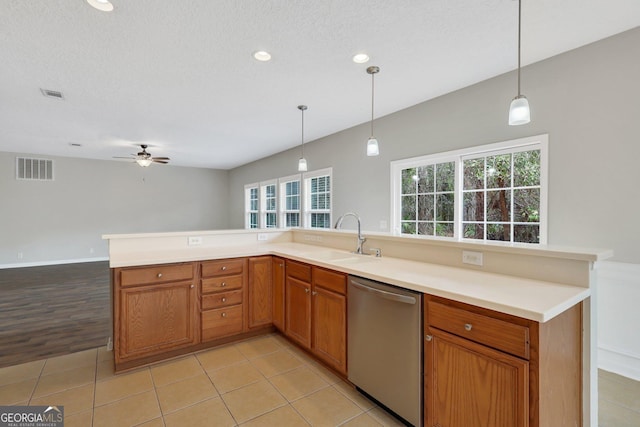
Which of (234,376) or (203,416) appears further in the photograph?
(234,376)

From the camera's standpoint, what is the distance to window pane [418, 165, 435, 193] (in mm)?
3807

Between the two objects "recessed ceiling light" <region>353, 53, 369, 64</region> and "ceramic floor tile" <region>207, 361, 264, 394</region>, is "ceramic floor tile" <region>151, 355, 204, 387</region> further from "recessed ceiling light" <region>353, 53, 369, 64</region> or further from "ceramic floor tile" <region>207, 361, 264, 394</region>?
"recessed ceiling light" <region>353, 53, 369, 64</region>

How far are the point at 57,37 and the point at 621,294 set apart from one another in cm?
484

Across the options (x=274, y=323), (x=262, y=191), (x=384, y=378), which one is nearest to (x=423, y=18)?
(x=384, y=378)

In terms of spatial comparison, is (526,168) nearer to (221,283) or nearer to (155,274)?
(221,283)

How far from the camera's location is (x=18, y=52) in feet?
8.26

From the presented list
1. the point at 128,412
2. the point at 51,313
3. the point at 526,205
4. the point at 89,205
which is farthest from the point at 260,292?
the point at 89,205

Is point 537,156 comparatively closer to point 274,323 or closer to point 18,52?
point 274,323

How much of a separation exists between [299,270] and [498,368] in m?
1.65

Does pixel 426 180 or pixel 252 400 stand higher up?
pixel 426 180

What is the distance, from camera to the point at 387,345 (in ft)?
5.99

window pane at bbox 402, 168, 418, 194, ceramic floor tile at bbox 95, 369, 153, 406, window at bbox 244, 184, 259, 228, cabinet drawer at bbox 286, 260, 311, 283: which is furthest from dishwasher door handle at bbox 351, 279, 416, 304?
→ window at bbox 244, 184, 259, 228

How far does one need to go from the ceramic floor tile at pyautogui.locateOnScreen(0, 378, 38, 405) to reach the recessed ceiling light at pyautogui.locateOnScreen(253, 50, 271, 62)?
3067 millimetres

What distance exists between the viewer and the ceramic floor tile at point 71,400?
194cm
